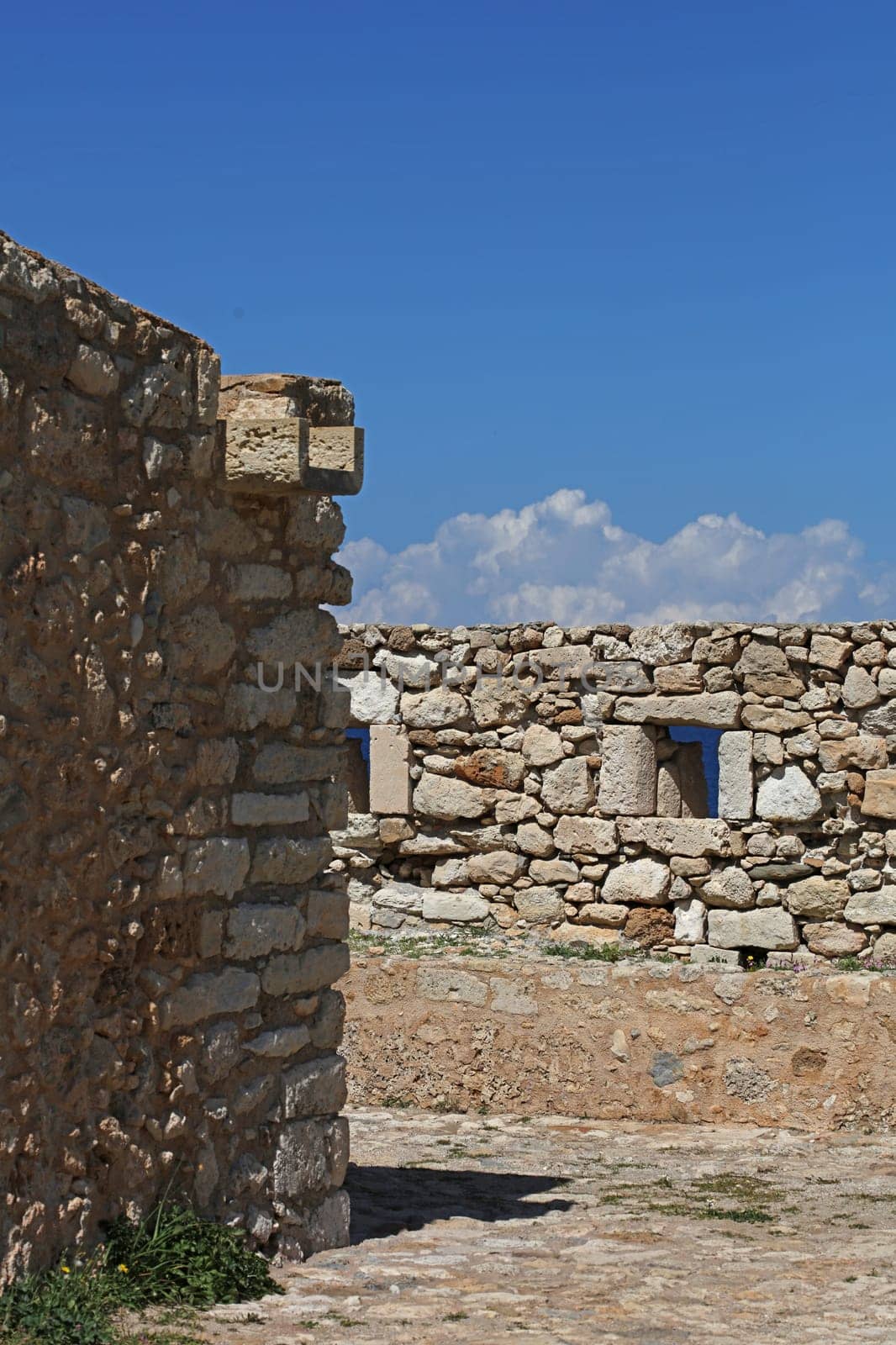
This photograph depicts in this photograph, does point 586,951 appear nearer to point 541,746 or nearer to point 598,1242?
point 541,746

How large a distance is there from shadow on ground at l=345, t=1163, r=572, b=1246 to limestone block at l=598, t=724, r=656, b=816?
154 inches

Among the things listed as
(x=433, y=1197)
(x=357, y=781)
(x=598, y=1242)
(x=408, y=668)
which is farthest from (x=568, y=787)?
(x=598, y=1242)

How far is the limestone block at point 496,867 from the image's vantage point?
11.1m

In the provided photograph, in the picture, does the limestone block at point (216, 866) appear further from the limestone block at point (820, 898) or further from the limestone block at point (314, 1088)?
the limestone block at point (820, 898)

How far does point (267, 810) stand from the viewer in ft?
17.3

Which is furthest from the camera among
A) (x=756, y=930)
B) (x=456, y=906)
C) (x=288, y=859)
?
(x=456, y=906)

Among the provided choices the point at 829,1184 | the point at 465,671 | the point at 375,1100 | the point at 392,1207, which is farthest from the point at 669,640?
the point at 392,1207

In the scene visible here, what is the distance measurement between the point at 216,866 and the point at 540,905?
619 cm

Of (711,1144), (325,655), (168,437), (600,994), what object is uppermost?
(168,437)

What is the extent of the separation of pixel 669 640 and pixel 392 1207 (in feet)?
16.9

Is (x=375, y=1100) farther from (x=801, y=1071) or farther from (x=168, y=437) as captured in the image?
(x=168, y=437)

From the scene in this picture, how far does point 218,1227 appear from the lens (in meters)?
4.98

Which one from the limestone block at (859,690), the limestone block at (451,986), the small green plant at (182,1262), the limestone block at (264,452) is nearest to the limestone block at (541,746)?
the limestone block at (859,690)

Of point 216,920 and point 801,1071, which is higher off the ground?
point 216,920
